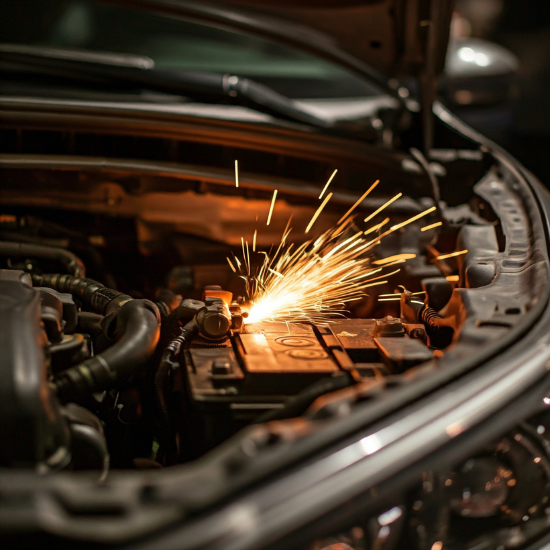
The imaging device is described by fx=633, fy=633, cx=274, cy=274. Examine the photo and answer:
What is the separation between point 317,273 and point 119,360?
876 mm

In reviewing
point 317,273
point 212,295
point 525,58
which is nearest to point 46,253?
point 212,295

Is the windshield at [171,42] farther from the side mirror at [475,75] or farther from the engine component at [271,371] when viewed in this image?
the engine component at [271,371]

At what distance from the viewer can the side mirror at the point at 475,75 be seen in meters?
3.11

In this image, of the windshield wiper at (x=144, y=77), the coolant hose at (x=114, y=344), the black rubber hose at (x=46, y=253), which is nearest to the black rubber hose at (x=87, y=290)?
the coolant hose at (x=114, y=344)

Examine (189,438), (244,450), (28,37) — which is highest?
(28,37)

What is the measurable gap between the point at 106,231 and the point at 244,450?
1.46m

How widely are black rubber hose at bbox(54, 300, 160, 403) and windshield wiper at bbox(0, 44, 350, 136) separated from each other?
3.53ft

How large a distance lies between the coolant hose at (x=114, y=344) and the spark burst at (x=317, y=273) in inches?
17.6

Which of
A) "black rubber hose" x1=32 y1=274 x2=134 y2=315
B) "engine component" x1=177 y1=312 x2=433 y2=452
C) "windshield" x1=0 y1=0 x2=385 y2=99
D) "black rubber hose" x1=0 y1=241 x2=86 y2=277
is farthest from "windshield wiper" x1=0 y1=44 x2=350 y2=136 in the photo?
"engine component" x1=177 y1=312 x2=433 y2=452

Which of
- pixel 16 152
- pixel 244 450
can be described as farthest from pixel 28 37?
pixel 244 450

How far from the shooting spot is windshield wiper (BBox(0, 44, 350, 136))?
2154 mm

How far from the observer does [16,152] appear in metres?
1.98

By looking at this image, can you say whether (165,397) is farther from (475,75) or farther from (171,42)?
(475,75)

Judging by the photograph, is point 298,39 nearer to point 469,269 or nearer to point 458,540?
point 469,269
